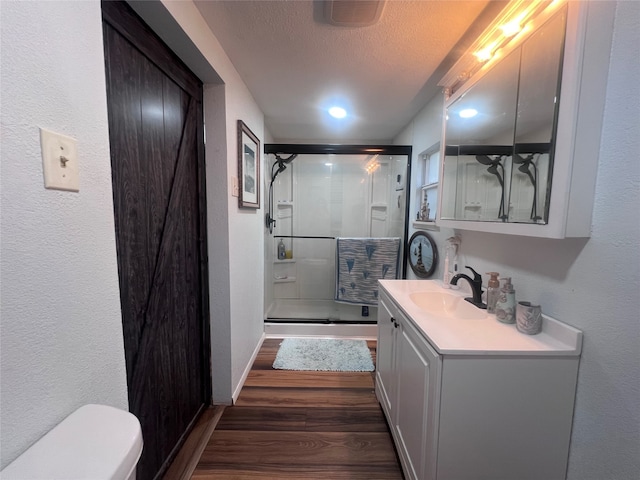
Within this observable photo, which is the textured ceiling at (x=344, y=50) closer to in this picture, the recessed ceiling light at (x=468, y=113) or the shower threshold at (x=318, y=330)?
the recessed ceiling light at (x=468, y=113)

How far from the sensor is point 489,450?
0.86 meters

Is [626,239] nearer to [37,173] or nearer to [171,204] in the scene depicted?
[37,173]

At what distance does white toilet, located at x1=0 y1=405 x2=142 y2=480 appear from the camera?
0.46 meters

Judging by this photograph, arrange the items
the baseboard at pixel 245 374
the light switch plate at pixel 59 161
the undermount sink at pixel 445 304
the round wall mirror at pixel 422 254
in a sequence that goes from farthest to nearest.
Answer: the round wall mirror at pixel 422 254
the baseboard at pixel 245 374
the undermount sink at pixel 445 304
the light switch plate at pixel 59 161

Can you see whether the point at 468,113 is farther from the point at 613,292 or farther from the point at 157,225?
the point at 157,225

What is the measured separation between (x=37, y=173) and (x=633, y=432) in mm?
1632

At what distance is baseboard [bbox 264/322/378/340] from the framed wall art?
1.35m

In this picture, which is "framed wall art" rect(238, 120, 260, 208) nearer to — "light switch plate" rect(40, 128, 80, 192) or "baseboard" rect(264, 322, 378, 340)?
"light switch plate" rect(40, 128, 80, 192)

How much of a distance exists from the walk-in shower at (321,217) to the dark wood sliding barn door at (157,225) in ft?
4.26

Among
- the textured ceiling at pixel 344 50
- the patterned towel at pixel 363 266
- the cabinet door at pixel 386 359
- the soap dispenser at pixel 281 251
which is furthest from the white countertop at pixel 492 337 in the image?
the soap dispenser at pixel 281 251

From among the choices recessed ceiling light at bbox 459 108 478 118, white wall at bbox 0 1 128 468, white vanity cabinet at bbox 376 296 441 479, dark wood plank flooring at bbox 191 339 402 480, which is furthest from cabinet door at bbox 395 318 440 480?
recessed ceiling light at bbox 459 108 478 118

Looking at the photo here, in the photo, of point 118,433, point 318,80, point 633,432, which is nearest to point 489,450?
point 633,432

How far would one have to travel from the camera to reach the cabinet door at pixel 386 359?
4.65 feet

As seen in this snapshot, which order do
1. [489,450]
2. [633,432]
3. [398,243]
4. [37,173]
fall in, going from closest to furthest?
[37,173] → [633,432] → [489,450] → [398,243]
